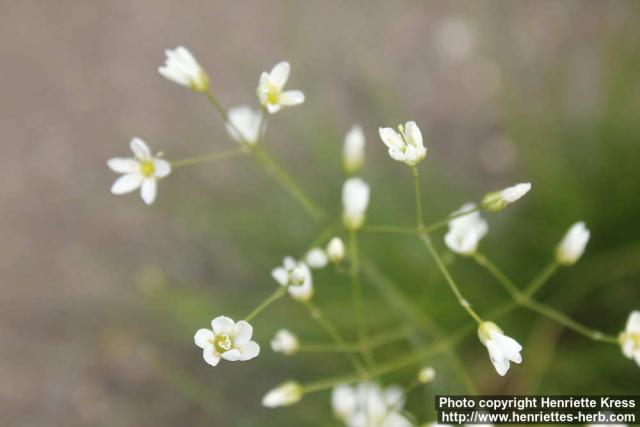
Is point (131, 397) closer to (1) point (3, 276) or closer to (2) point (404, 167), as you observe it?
(1) point (3, 276)

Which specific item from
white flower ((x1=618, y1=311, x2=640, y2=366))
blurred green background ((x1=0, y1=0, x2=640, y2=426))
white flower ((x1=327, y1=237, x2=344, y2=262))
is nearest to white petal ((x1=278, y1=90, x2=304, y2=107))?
white flower ((x1=327, y1=237, x2=344, y2=262))

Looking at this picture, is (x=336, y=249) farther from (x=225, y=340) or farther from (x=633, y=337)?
(x=633, y=337)

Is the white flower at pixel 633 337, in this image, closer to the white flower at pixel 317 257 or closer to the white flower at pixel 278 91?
the white flower at pixel 317 257

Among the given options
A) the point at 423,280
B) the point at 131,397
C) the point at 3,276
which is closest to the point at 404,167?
the point at 423,280

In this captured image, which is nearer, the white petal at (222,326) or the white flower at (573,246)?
the white petal at (222,326)

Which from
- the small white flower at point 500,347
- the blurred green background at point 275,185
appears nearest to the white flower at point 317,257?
the small white flower at point 500,347

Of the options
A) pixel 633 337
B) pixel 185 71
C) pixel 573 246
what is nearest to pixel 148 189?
pixel 185 71

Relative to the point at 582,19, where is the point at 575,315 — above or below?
below
